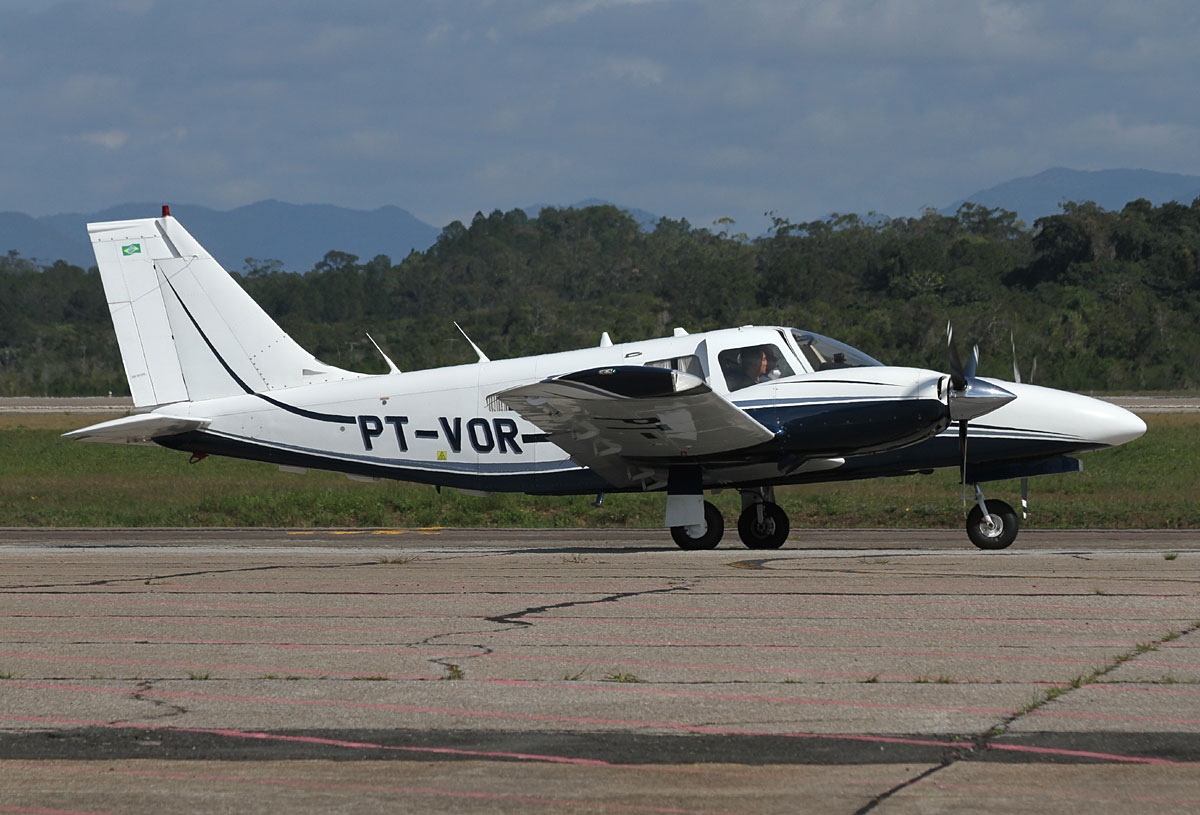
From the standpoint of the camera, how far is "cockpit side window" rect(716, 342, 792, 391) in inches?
639

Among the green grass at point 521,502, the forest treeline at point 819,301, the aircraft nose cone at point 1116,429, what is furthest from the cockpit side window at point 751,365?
the forest treeline at point 819,301

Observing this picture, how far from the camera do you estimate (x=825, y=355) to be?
16.4 m

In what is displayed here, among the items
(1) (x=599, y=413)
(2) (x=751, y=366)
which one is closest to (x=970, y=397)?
(2) (x=751, y=366)

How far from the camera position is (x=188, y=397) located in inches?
720

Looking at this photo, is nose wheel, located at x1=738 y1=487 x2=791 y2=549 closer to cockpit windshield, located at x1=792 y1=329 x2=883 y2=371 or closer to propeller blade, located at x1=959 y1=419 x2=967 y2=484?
cockpit windshield, located at x1=792 y1=329 x2=883 y2=371

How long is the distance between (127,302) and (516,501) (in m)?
8.95

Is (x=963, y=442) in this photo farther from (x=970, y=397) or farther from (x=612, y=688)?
(x=612, y=688)

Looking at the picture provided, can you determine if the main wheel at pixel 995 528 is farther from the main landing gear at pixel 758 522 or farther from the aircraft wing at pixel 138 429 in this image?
the aircraft wing at pixel 138 429

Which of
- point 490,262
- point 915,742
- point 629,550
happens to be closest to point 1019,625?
point 915,742

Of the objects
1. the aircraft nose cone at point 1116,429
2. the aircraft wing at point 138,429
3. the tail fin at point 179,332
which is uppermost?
the tail fin at point 179,332

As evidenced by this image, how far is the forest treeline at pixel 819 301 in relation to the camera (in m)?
59.2

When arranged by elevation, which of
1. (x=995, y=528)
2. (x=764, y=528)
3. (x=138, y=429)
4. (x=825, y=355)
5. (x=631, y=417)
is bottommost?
(x=995, y=528)

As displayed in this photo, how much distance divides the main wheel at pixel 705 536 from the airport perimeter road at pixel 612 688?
2633 millimetres

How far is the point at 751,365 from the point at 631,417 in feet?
5.63
